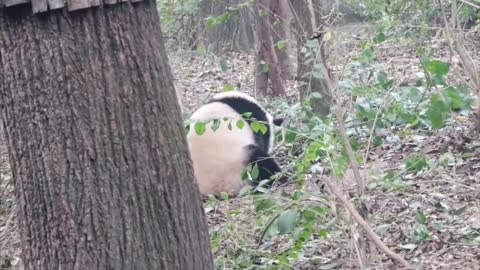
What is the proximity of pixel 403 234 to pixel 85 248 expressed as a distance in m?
2.32

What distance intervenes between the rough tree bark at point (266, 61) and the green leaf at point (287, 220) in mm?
6431

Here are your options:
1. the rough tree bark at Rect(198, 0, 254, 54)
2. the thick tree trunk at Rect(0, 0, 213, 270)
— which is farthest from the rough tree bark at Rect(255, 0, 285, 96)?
the thick tree trunk at Rect(0, 0, 213, 270)

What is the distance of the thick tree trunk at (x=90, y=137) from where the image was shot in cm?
287

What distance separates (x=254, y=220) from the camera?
16.2 feet

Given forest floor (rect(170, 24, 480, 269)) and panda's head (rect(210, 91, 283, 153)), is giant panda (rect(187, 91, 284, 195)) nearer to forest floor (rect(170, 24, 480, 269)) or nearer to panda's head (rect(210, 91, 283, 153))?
panda's head (rect(210, 91, 283, 153))

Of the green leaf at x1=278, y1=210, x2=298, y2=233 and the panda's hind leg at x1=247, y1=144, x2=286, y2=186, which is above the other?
the green leaf at x1=278, y1=210, x2=298, y2=233

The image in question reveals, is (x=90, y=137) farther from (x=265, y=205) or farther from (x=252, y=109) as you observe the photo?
(x=252, y=109)

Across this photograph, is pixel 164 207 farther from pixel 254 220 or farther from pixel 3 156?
pixel 3 156

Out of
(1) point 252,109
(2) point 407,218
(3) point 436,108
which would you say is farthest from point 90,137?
(1) point 252,109

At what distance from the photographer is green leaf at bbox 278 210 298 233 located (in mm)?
3917

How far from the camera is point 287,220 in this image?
394 centimetres

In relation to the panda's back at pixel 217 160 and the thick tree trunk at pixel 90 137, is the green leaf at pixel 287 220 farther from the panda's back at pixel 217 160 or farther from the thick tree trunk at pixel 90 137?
the panda's back at pixel 217 160

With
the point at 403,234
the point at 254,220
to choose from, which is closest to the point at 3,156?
the point at 254,220

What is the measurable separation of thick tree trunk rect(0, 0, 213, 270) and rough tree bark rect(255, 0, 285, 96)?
7.35 meters
